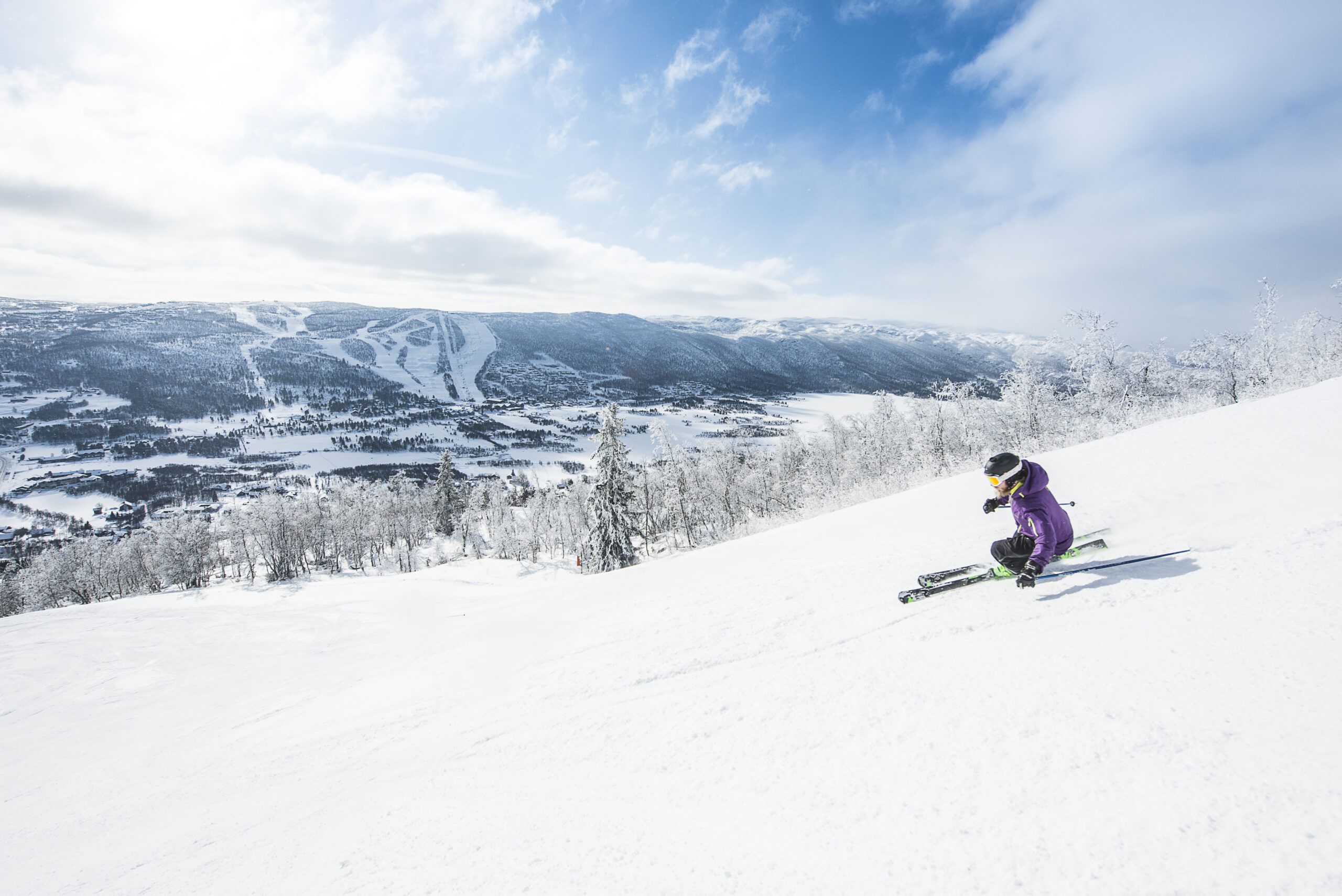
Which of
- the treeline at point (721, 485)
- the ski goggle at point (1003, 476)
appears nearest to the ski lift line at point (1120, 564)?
the ski goggle at point (1003, 476)

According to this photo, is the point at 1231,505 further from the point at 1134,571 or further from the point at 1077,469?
the point at 1077,469

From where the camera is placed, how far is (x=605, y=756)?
4.19 m

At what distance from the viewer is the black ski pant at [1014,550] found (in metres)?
5.63

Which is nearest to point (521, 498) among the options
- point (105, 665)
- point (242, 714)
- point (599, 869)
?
point (105, 665)

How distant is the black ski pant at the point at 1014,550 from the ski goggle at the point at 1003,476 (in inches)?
27.5

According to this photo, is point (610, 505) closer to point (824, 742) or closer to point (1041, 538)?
point (1041, 538)

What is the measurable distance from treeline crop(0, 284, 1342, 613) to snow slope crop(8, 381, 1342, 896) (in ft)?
66.4

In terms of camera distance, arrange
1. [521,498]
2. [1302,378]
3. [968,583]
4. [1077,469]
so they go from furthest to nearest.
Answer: [521,498]
[1302,378]
[1077,469]
[968,583]

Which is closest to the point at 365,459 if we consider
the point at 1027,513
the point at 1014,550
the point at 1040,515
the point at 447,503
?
the point at 447,503

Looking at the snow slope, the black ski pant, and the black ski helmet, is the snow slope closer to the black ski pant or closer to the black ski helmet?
the black ski pant

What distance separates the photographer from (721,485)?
5281 cm

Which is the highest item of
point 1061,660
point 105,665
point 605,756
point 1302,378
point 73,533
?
point 1302,378

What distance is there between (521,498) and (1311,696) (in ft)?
341

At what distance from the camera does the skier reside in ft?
17.7
